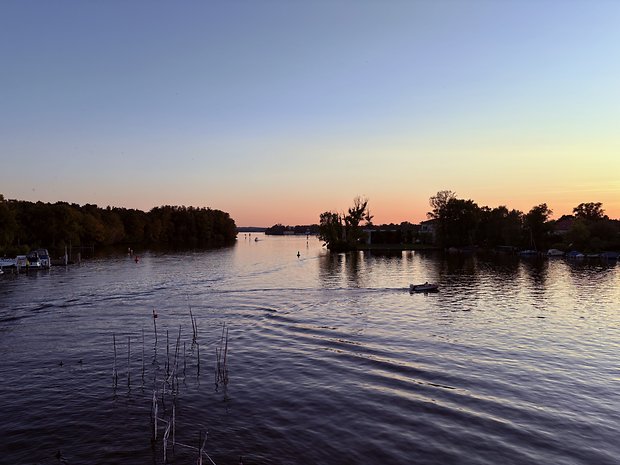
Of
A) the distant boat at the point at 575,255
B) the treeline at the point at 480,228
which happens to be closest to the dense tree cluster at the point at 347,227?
the treeline at the point at 480,228

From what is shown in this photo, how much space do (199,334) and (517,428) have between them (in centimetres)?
2498

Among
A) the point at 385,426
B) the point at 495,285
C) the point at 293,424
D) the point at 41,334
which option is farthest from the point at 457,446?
the point at 495,285

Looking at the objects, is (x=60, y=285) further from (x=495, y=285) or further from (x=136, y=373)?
(x=495, y=285)

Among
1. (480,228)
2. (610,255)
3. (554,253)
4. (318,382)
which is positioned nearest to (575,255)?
(554,253)

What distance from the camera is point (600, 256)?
144 meters

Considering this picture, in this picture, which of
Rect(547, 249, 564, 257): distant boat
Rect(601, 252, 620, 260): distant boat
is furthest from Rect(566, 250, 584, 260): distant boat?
Rect(601, 252, 620, 260): distant boat

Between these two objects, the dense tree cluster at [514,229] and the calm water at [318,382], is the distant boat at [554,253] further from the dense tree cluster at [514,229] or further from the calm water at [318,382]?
the calm water at [318,382]

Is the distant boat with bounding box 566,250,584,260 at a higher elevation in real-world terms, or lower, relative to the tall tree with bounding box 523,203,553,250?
lower

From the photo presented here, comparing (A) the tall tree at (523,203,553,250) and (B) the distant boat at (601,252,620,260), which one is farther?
(A) the tall tree at (523,203,553,250)

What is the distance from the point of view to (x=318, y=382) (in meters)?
25.6

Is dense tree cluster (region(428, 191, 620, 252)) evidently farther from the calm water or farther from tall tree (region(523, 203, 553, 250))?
the calm water

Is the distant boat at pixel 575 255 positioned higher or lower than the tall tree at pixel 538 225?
lower

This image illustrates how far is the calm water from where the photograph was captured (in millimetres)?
17656

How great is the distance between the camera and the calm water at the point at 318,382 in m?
17.7
